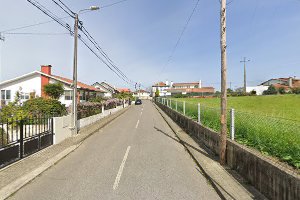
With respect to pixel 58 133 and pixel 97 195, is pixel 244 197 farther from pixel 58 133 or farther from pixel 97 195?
pixel 58 133

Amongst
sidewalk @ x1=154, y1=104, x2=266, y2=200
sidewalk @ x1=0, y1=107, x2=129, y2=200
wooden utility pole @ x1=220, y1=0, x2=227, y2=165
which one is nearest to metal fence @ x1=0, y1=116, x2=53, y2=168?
sidewalk @ x1=0, y1=107, x2=129, y2=200

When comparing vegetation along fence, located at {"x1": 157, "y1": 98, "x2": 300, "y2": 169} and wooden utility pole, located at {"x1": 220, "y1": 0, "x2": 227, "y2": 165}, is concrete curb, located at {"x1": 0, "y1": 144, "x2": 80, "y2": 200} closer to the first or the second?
wooden utility pole, located at {"x1": 220, "y1": 0, "x2": 227, "y2": 165}

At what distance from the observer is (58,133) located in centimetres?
1103

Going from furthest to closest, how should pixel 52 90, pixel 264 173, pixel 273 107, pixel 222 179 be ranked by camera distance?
pixel 52 90
pixel 273 107
pixel 222 179
pixel 264 173

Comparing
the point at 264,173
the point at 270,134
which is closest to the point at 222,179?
the point at 264,173

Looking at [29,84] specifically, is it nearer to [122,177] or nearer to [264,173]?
[122,177]

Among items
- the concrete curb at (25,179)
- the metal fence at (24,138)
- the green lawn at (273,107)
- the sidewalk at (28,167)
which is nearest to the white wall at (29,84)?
the green lawn at (273,107)

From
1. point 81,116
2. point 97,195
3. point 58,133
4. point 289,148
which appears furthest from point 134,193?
point 81,116

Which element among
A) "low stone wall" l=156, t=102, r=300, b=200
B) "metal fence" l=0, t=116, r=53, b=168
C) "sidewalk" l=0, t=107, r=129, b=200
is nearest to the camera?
"low stone wall" l=156, t=102, r=300, b=200

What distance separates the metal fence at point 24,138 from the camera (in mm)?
7179

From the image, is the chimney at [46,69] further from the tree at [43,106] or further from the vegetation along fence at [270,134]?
the vegetation along fence at [270,134]

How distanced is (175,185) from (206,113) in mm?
6822

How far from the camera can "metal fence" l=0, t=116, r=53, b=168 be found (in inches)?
283

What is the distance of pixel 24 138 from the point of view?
8.23 metres
